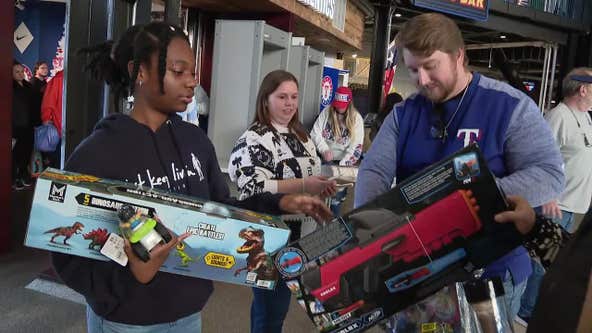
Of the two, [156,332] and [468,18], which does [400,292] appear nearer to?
[156,332]

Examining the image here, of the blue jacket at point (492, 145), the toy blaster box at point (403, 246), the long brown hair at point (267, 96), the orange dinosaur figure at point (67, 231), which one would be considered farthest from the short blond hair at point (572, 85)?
the orange dinosaur figure at point (67, 231)

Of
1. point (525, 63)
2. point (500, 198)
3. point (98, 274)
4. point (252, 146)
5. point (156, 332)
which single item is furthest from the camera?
point (525, 63)

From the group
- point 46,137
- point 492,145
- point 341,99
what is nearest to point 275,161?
point 492,145

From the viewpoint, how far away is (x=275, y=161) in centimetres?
229

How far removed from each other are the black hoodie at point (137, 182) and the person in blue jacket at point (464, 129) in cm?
54

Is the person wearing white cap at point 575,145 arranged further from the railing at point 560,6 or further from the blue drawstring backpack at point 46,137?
the railing at point 560,6

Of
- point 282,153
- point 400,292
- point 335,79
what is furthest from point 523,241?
point 335,79

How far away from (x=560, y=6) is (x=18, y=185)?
963 cm

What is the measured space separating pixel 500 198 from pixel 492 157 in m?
0.36

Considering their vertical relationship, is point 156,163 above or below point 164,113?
below

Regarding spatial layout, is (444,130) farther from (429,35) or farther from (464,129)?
(429,35)

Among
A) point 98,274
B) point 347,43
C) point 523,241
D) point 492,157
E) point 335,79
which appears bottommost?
point 98,274

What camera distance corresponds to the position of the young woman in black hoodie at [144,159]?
47.8 inches

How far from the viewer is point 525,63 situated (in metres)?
13.9
